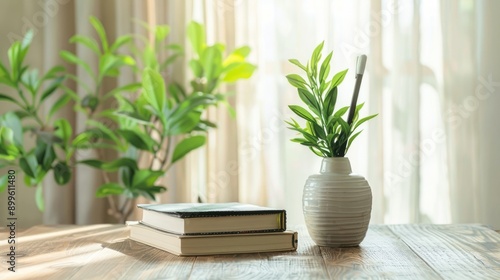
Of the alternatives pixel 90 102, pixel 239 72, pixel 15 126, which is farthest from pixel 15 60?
pixel 239 72

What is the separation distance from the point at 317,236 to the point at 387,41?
1.96 meters

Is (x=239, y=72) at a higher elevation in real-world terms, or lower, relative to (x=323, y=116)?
higher

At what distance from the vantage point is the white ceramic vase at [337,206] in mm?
1524

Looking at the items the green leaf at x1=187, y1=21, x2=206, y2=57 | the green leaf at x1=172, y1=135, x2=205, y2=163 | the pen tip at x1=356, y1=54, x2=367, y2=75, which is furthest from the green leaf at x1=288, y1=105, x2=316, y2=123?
the green leaf at x1=187, y1=21, x2=206, y2=57

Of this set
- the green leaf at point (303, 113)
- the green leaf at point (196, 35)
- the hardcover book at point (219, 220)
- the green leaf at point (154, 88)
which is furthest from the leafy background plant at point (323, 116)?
the green leaf at point (196, 35)

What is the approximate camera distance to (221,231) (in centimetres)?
145

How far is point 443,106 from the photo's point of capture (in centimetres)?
334

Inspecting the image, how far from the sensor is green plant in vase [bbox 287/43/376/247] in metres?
1.53

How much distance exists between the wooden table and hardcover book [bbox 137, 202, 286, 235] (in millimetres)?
51

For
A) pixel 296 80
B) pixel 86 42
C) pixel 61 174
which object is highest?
pixel 86 42

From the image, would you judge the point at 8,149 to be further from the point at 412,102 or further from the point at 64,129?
the point at 412,102

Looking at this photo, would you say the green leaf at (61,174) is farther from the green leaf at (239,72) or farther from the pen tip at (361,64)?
the pen tip at (361,64)

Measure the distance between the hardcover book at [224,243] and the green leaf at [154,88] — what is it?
1.04 m

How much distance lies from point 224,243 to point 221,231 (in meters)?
0.02
